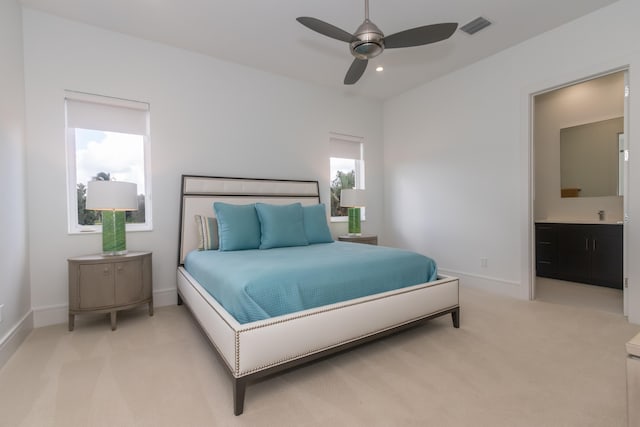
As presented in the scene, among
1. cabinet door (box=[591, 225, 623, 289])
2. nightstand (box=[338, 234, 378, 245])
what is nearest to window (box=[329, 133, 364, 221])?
nightstand (box=[338, 234, 378, 245])

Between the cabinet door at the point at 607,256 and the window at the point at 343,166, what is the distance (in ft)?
10.3

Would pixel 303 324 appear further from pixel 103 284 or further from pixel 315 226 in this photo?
pixel 103 284

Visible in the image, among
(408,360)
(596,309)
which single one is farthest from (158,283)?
(596,309)

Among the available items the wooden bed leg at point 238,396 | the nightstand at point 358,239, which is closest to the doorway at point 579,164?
the nightstand at point 358,239

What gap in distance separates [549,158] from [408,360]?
437cm

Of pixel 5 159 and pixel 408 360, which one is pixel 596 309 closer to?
pixel 408 360

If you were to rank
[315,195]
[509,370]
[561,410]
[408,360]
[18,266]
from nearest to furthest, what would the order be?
[561,410] → [509,370] → [408,360] → [18,266] → [315,195]

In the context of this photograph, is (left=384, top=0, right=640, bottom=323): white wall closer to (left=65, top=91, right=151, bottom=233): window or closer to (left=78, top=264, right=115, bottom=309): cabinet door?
(left=65, top=91, right=151, bottom=233): window

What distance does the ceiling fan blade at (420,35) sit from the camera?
2201mm

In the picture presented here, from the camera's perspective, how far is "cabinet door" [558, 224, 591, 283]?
395 centimetres

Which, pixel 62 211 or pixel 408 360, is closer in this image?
pixel 408 360

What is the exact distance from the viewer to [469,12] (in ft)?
9.32

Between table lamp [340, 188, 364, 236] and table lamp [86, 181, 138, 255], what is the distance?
2.70 m

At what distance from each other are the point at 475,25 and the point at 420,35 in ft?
4.04
